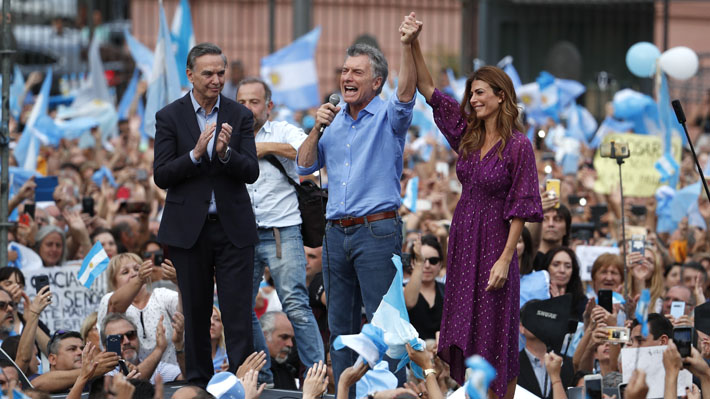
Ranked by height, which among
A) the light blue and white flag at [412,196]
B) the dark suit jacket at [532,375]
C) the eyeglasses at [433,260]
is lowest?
the dark suit jacket at [532,375]

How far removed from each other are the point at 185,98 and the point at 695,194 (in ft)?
21.0

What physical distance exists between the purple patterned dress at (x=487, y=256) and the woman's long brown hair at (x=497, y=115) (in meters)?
0.04

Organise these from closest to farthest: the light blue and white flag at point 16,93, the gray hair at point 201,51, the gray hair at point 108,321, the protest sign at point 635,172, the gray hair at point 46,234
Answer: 1. the gray hair at point 201,51
2. the gray hair at point 108,321
3. the gray hair at point 46,234
4. the protest sign at point 635,172
5. the light blue and white flag at point 16,93

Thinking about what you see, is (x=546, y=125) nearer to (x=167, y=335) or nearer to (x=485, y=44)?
(x=485, y=44)

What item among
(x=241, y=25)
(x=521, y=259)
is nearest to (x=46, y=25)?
(x=241, y=25)

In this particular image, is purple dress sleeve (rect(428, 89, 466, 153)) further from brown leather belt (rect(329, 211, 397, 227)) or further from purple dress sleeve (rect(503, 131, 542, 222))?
brown leather belt (rect(329, 211, 397, 227))

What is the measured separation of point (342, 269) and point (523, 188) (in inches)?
45.5

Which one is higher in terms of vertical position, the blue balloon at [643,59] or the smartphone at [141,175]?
the blue balloon at [643,59]

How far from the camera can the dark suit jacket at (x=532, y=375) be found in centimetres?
800

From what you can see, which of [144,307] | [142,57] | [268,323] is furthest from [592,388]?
[142,57]

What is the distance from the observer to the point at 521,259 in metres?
9.09

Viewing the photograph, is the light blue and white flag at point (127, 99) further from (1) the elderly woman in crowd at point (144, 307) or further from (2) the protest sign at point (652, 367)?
(2) the protest sign at point (652, 367)

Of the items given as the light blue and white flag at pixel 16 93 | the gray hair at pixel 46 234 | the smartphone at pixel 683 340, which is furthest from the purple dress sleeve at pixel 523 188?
the light blue and white flag at pixel 16 93

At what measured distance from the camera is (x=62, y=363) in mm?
7852
